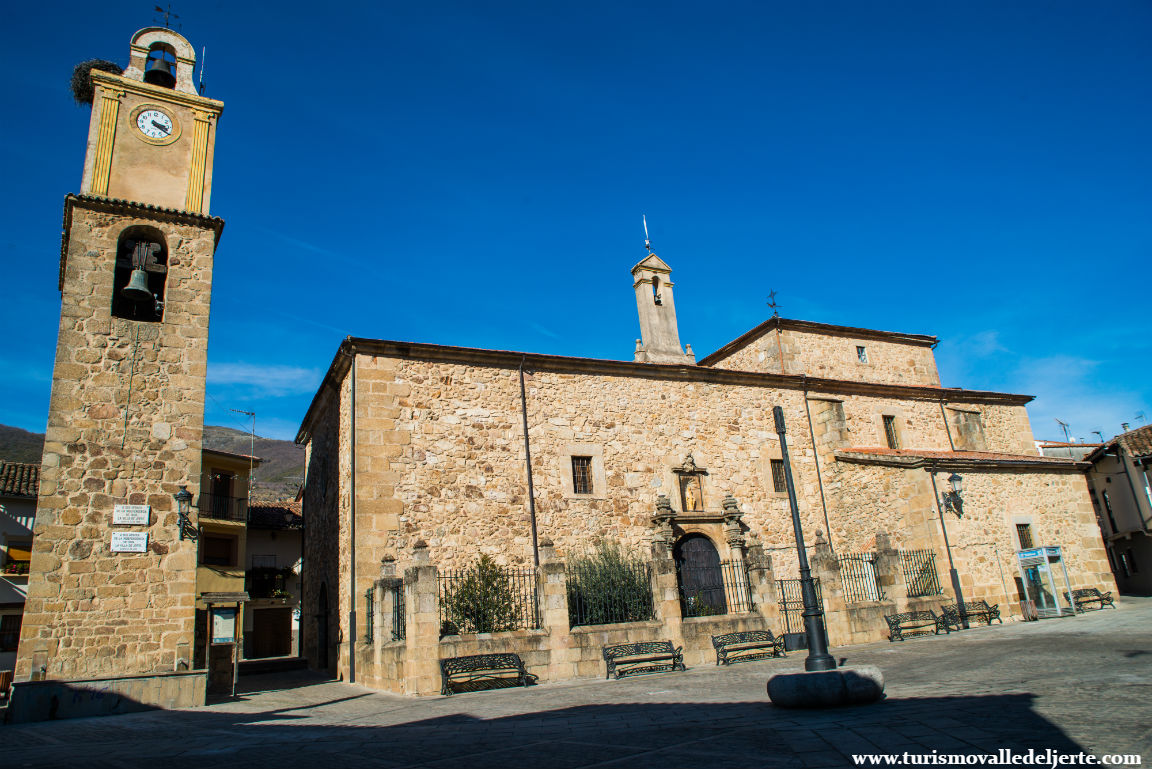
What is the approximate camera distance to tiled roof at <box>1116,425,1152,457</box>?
25047 millimetres

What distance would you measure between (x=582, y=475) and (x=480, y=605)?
4.55 m

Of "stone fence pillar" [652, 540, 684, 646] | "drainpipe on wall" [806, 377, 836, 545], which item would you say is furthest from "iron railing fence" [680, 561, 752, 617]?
"drainpipe on wall" [806, 377, 836, 545]

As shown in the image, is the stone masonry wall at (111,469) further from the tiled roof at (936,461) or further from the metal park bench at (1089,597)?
the metal park bench at (1089,597)

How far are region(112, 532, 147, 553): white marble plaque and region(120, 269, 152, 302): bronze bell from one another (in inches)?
159

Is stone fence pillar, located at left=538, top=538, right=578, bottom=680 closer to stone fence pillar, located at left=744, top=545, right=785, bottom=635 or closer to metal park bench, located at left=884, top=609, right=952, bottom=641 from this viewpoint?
stone fence pillar, located at left=744, top=545, right=785, bottom=635

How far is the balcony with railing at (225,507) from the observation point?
74.4ft

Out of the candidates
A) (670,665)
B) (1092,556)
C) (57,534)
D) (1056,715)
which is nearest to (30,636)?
(57,534)

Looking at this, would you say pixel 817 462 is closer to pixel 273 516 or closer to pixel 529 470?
pixel 529 470

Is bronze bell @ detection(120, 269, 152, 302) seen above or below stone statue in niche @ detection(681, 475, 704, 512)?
above

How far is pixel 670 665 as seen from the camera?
1193cm

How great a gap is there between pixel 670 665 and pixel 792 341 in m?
14.3

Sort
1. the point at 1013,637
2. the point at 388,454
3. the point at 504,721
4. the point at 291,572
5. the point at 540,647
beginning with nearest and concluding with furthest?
the point at 504,721 → the point at 540,647 → the point at 1013,637 → the point at 388,454 → the point at 291,572

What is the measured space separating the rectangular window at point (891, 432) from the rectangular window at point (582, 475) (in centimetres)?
1091

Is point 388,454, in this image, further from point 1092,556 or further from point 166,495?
point 1092,556
